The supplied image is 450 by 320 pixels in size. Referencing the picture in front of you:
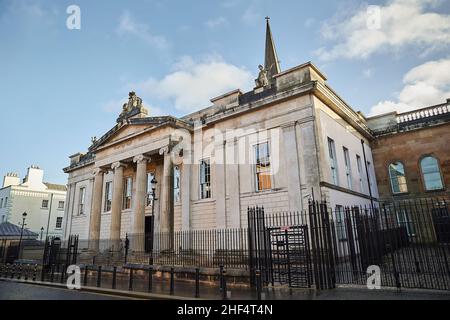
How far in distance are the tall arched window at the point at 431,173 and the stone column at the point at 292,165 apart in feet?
38.6

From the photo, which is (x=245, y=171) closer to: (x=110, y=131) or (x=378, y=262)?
(x=378, y=262)

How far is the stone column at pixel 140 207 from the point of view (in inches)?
690

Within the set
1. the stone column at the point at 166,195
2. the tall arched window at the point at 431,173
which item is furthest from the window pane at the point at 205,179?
the tall arched window at the point at 431,173

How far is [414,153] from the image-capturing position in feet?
67.6

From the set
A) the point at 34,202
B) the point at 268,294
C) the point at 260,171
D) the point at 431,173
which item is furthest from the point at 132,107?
the point at 34,202

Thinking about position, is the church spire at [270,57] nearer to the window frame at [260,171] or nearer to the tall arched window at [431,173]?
the tall arched window at [431,173]

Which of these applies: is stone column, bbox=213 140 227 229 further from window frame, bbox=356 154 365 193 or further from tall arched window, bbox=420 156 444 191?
tall arched window, bbox=420 156 444 191

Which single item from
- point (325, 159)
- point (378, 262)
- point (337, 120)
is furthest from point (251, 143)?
point (378, 262)

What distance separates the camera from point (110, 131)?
2223 centimetres

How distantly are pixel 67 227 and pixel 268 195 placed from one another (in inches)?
934

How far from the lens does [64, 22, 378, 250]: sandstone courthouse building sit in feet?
48.3

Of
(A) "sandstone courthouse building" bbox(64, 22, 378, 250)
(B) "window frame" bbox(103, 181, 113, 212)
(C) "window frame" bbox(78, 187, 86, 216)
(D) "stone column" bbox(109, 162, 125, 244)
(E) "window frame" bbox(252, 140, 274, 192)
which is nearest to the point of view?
(A) "sandstone courthouse building" bbox(64, 22, 378, 250)

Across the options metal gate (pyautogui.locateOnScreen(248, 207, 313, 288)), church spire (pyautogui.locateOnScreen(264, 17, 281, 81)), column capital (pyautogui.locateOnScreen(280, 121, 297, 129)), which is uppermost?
church spire (pyautogui.locateOnScreen(264, 17, 281, 81))

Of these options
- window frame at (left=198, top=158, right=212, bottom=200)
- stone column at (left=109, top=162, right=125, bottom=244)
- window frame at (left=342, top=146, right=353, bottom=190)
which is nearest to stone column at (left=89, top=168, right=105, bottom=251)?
stone column at (left=109, top=162, right=125, bottom=244)
